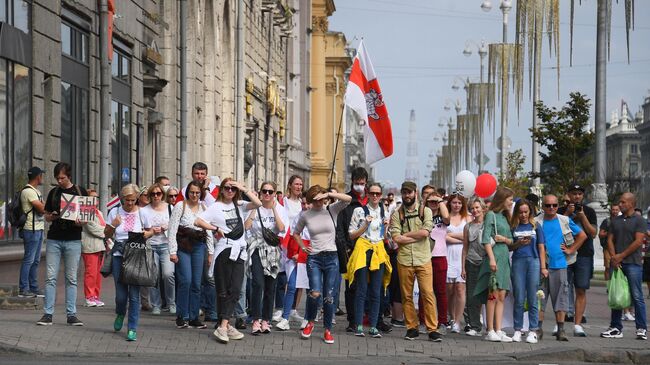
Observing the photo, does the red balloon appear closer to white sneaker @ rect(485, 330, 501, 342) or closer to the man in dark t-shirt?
white sneaker @ rect(485, 330, 501, 342)

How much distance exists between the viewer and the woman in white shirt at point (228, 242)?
1569 cm

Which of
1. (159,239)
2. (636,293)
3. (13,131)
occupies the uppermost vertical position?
(13,131)

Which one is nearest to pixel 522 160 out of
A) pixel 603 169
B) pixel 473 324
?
pixel 603 169

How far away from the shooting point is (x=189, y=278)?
54.3 feet

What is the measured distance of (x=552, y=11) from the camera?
1358 inches

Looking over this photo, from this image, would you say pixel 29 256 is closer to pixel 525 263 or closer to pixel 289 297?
pixel 289 297

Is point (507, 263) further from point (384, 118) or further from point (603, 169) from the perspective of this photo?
point (603, 169)

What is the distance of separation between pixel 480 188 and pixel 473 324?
6197mm

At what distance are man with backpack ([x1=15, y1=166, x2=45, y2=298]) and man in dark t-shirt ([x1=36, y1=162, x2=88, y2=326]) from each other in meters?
2.22

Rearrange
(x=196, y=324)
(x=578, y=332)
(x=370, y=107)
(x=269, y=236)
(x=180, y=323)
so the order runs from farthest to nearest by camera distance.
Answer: (x=370, y=107)
(x=578, y=332)
(x=196, y=324)
(x=180, y=323)
(x=269, y=236)

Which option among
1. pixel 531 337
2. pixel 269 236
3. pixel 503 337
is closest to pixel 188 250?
pixel 269 236

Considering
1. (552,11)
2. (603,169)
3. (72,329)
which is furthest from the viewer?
(552,11)

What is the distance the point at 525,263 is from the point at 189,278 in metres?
3.85

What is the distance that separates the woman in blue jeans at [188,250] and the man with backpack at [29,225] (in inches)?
115
